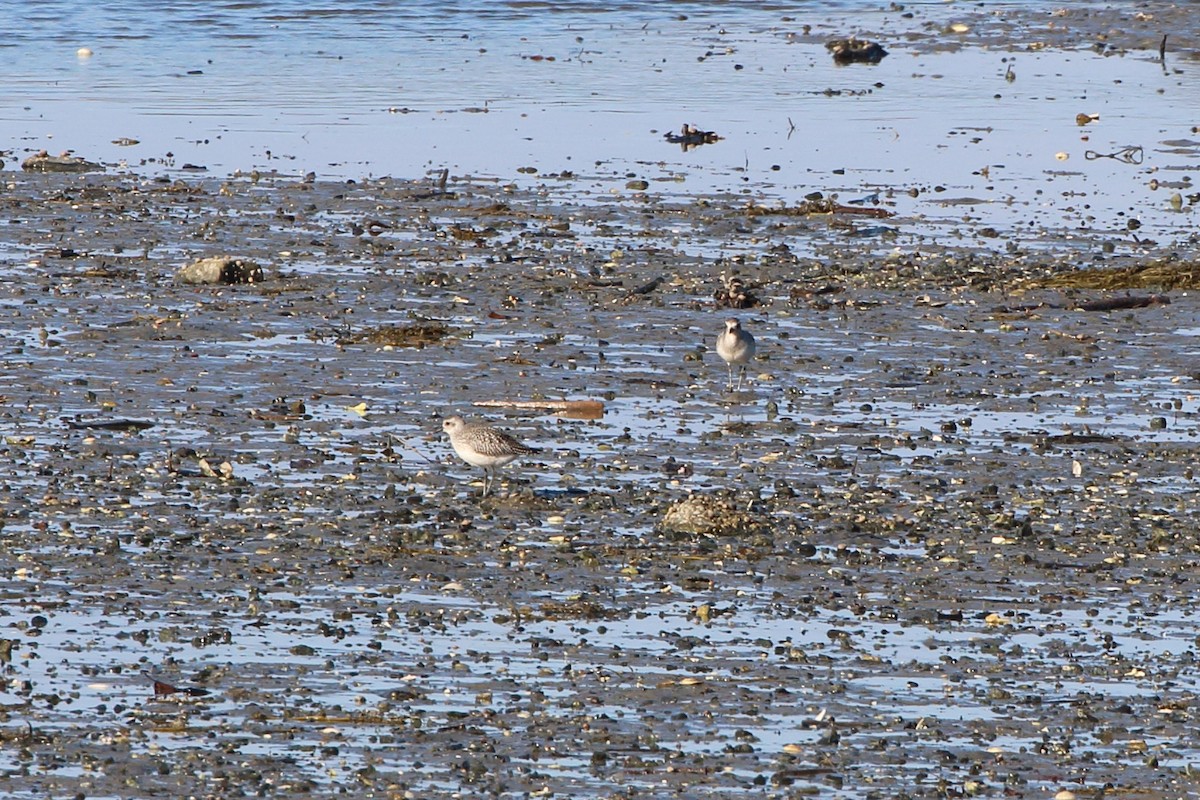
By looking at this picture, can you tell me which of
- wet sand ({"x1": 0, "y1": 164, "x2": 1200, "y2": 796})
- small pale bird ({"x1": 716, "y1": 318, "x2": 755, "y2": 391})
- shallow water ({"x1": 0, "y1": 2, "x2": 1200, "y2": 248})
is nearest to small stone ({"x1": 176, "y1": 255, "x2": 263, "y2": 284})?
wet sand ({"x1": 0, "y1": 164, "x2": 1200, "y2": 796})

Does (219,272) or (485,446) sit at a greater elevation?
(485,446)

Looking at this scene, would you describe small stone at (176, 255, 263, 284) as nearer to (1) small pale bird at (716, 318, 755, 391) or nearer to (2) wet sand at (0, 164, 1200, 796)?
(2) wet sand at (0, 164, 1200, 796)

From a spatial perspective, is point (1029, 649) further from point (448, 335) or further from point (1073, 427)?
point (448, 335)

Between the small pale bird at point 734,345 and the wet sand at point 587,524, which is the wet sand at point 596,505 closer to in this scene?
the wet sand at point 587,524

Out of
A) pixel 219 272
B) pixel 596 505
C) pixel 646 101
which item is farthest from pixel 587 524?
pixel 646 101

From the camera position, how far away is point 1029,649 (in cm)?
1020

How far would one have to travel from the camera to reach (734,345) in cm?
1529

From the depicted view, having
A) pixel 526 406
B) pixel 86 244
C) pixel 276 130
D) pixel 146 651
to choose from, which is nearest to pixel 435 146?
pixel 276 130

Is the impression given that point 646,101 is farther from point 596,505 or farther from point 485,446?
point 596,505

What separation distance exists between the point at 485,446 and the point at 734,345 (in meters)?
3.23

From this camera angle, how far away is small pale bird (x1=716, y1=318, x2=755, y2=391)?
15266mm

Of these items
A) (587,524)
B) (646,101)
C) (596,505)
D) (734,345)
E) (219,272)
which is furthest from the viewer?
(646,101)

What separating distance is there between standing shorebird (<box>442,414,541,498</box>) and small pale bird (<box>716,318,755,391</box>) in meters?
2.90

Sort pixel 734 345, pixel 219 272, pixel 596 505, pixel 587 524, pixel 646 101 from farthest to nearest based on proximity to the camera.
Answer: pixel 646 101 < pixel 219 272 < pixel 734 345 < pixel 596 505 < pixel 587 524
